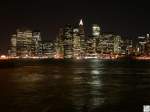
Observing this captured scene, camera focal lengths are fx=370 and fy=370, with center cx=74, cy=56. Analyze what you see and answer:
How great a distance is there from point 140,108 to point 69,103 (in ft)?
16.2

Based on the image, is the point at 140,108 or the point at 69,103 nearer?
the point at 140,108

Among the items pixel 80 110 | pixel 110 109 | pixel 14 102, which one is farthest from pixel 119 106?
pixel 14 102

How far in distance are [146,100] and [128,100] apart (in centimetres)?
125

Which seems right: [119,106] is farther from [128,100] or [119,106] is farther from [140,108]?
[128,100]

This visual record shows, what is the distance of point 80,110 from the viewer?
21.2 m

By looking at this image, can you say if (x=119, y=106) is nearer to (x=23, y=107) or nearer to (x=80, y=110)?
(x=80, y=110)

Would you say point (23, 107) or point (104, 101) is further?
point (104, 101)

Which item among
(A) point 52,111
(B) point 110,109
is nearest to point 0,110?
(A) point 52,111

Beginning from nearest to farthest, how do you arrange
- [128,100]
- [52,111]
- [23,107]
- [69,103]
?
[52,111] → [23,107] → [69,103] → [128,100]

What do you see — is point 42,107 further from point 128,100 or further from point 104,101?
point 128,100

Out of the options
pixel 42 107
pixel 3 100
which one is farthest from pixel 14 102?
pixel 42 107

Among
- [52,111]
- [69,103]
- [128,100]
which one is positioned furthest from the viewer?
[128,100]

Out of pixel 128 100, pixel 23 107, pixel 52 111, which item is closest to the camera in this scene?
pixel 52 111

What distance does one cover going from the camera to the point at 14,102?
2456 cm
